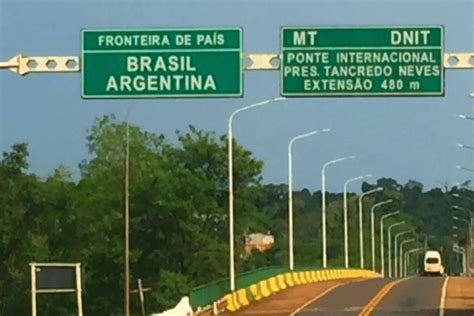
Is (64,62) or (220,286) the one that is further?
(220,286)

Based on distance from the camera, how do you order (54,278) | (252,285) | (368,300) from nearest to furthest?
A: (54,278) < (368,300) < (252,285)

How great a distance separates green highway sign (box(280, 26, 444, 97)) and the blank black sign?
7.41 meters

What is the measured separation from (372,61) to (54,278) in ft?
31.0

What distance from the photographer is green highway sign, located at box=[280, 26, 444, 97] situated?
3606cm

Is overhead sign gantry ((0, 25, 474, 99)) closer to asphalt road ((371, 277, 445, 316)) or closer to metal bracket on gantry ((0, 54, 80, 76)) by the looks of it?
metal bracket on gantry ((0, 54, 80, 76))

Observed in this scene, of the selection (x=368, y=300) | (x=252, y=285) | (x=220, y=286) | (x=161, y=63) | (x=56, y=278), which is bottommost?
(x=368, y=300)

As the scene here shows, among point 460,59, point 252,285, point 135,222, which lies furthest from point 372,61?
point 135,222

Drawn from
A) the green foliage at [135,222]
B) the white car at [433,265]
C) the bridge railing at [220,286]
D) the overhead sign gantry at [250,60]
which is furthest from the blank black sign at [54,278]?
the white car at [433,265]

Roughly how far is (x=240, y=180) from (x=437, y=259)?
20.3 metres

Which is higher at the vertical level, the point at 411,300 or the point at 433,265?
the point at 411,300

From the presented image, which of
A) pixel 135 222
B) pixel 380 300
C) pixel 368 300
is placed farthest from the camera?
pixel 135 222

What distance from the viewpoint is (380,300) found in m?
56.7

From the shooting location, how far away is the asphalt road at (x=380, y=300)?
49375 millimetres

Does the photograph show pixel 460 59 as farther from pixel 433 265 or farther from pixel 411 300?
pixel 433 265
